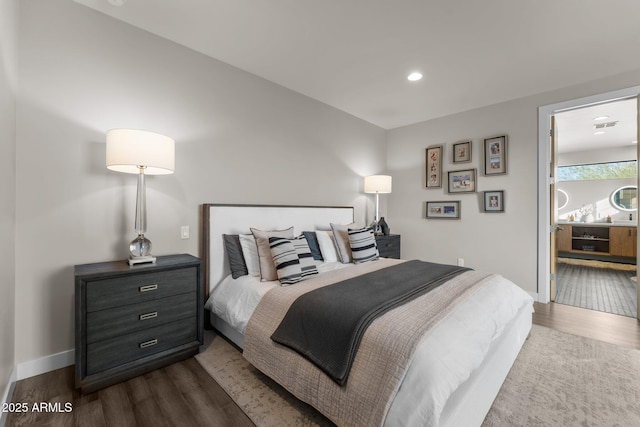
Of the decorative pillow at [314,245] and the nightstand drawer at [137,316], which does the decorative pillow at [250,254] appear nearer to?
the nightstand drawer at [137,316]

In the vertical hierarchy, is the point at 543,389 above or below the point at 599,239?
below

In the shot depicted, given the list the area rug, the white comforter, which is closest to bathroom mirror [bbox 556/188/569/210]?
the area rug

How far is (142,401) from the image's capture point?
169 centimetres

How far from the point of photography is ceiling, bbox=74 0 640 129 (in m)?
2.08

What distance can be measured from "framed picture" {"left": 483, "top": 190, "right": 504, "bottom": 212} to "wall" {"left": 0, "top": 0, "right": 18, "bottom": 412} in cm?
482

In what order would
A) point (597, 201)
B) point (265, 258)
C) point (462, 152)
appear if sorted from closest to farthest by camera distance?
point (265, 258), point (462, 152), point (597, 201)

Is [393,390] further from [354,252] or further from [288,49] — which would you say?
[288,49]

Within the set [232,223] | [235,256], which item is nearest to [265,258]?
[235,256]

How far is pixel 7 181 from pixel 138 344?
1.29 meters

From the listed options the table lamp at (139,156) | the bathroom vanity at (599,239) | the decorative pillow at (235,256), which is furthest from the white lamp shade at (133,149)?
the bathroom vanity at (599,239)

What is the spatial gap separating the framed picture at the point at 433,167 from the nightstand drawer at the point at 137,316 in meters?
3.84

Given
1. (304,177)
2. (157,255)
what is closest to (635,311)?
(304,177)

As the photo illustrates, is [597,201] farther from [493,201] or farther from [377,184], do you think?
[377,184]

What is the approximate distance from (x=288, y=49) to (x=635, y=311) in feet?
15.9
